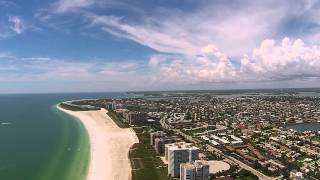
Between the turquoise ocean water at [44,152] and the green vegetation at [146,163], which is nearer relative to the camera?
the green vegetation at [146,163]

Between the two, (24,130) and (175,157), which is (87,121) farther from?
(175,157)

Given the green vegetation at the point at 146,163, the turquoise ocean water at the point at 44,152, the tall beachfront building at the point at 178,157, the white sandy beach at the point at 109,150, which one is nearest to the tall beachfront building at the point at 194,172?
the tall beachfront building at the point at 178,157

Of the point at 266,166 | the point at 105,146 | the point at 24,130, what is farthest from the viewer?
the point at 24,130

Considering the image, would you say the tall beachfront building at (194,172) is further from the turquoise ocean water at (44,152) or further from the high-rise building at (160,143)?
the high-rise building at (160,143)

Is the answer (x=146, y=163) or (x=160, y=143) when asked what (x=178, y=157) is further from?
(x=160, y=143)

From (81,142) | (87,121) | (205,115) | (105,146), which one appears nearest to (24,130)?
(87,121)

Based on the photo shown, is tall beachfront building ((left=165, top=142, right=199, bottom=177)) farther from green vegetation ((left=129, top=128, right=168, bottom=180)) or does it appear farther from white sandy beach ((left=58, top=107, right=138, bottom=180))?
white sandy beach ((left=58, top=107, right=138, bottom=180))
